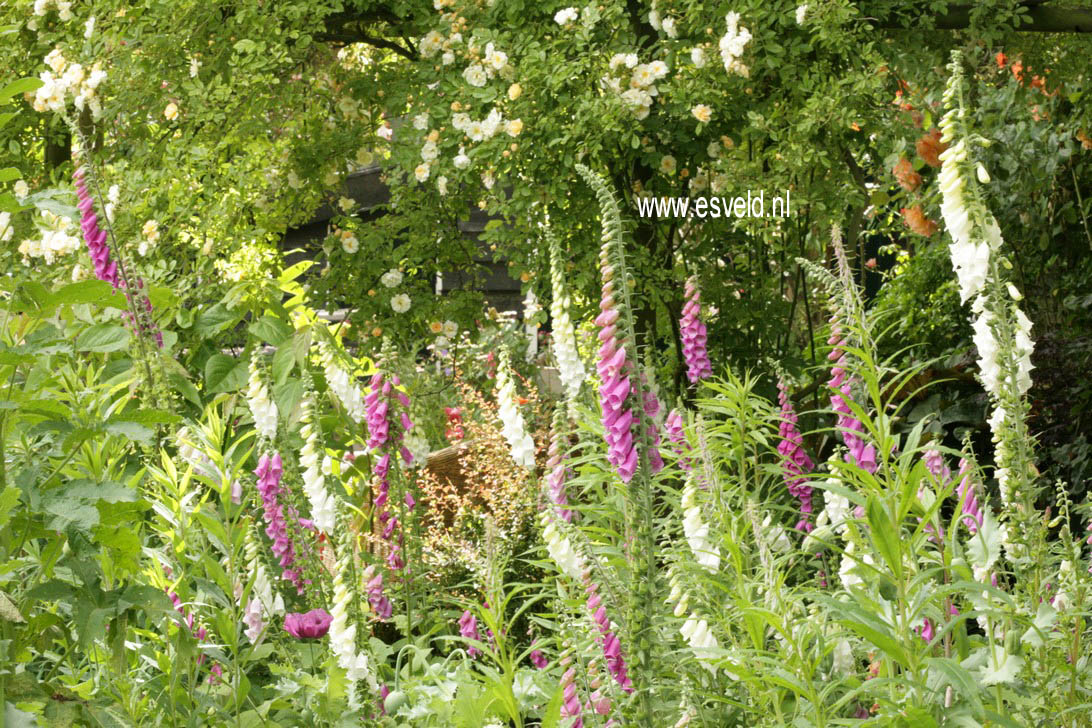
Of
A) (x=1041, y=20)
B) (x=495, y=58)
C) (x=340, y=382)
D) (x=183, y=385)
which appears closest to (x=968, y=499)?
(x=340, y=382)

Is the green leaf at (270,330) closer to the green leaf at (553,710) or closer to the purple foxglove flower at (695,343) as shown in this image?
the purple foxglove flower at (695,343)

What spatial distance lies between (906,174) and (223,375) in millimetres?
2621

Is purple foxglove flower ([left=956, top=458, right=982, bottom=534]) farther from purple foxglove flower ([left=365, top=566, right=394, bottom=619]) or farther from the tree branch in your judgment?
the tree branch

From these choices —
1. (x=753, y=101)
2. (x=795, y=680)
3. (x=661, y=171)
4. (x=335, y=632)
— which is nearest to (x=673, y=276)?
(x=661, y=171)

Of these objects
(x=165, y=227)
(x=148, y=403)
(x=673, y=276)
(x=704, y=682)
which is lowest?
(x=704, y=682)

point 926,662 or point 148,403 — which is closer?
point 926,662

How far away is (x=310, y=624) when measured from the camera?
7.77 ft

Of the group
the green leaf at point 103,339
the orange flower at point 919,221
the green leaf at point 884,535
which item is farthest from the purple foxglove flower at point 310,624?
the orange flower at point 919,221

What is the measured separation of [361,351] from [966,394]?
230 centimetres

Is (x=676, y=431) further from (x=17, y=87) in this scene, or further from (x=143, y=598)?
(x=17, y=87)

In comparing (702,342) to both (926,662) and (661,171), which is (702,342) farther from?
(926,662)

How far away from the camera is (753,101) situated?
449 cm

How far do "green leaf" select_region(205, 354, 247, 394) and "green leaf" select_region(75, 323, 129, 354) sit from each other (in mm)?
1359

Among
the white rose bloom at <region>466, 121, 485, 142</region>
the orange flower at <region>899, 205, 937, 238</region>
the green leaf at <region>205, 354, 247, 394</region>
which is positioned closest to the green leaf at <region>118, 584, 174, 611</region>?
the green leaf at <region>205, 354, 247, 394</region>
